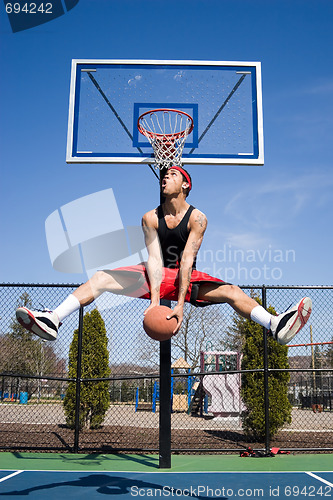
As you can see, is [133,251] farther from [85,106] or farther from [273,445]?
[273,445]

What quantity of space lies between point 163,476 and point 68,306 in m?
2.87

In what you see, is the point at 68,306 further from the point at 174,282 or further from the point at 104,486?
the point at 104,486

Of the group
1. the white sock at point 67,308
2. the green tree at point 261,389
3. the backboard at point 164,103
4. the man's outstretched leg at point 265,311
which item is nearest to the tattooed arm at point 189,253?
the man's outstretched leg at point 265,311

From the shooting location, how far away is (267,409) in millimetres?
7117

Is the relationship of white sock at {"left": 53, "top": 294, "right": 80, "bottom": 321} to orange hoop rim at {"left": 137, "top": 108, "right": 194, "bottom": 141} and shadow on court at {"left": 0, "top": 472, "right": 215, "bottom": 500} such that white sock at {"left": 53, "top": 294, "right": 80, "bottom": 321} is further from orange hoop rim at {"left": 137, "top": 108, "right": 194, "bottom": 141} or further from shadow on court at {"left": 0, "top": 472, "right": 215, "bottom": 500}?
orange hoop rim at {"left": 137, "top": 108, "right": 194, "bottom": 141}

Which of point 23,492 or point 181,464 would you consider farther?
point 181,464

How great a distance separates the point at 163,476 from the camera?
5277 millimetres

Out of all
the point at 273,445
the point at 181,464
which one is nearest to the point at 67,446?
the point at 181,464

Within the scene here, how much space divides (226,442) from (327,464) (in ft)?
7.38

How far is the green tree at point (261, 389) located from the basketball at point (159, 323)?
4916 millimetres

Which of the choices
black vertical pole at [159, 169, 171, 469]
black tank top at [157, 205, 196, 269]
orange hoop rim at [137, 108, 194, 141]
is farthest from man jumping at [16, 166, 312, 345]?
orange hoop rim at [137, 108, 194, 141]

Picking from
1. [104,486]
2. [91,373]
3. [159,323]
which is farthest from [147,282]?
[91,373]

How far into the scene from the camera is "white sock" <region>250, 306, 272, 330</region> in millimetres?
3717

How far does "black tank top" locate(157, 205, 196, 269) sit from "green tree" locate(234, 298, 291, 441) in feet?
14.2
